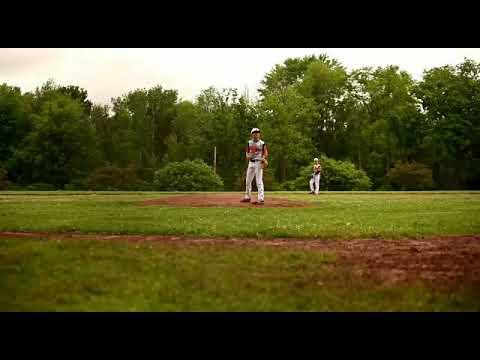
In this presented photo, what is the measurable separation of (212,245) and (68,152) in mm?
57103

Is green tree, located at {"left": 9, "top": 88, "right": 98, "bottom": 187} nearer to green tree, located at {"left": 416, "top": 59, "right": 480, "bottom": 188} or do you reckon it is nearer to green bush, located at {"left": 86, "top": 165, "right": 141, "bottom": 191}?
green bush, located at {"left": 86, "top": 165, "right": 141, "bottom": 191}

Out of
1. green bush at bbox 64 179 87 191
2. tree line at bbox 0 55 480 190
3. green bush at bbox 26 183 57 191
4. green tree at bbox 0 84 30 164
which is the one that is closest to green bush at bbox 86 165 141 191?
tree line at bbox 0 55 480 190

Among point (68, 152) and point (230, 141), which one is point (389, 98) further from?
point (68, 152)

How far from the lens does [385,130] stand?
63.0m

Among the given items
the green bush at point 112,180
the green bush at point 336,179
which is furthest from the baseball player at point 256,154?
the green bush at point 112,180

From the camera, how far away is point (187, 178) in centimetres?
4041

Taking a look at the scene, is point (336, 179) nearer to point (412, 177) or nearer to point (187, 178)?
point (412, 177)

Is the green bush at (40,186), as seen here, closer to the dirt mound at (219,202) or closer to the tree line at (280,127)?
the tree line at (280,127)

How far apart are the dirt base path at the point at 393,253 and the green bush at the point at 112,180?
38064 mm

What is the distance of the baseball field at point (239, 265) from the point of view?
4977 mm

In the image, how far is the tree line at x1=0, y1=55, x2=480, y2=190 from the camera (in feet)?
186
